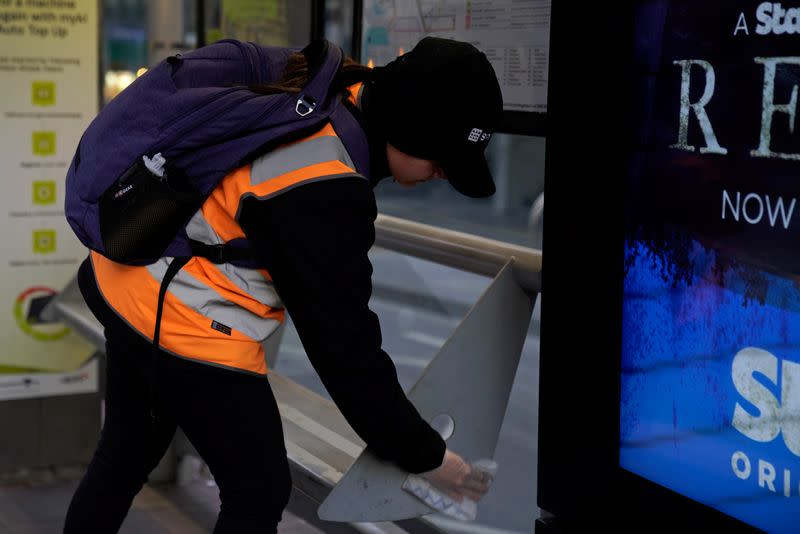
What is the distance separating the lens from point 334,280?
174 centimetres

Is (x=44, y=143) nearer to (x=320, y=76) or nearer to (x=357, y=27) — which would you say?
(x=357, y=27)

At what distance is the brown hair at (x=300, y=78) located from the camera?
1894 mm

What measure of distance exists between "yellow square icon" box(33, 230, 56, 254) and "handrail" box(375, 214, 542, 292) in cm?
170

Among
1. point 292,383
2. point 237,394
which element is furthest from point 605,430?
point 292,383

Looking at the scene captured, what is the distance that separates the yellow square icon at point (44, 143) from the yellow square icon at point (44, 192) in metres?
0.10

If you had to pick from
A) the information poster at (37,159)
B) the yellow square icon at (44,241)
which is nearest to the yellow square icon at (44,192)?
the information poster at (37,159)

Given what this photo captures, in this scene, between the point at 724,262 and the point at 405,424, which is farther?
the point at 405,424

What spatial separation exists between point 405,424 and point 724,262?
2.15ft

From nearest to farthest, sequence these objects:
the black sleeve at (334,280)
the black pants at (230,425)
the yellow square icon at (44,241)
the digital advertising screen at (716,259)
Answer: the digital advertising screen at (716,259), the black sleeve at (334,280), the black pants at (230,425), the yellow square icon at (44,241)

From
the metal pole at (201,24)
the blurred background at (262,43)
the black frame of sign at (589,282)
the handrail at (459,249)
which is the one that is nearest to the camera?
the black frame of sign at (589,282)

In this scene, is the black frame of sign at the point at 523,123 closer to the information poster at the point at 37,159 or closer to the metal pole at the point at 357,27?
the metal pole at the point at 357,27

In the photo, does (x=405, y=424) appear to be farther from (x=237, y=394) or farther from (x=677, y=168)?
(x=677, y=168)

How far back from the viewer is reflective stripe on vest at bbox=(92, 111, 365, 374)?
1851 millimetres

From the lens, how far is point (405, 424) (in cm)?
188
